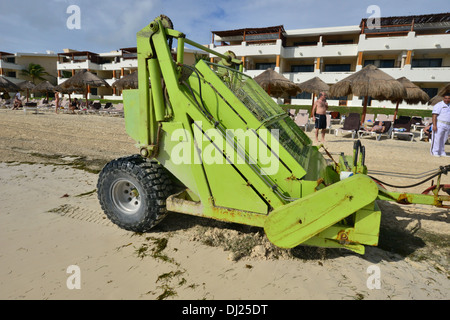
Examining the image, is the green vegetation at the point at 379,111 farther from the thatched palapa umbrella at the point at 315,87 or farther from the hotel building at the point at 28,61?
the hotel building at the point at 28,61

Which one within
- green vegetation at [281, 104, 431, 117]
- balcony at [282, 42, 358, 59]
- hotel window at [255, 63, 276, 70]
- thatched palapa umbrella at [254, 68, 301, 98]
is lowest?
green vegetation at [281, 104, 431, 117]

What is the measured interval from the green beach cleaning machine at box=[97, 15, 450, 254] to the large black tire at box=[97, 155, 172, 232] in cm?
1

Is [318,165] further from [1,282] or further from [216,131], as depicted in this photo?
[1,282]

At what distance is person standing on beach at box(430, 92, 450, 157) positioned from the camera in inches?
278

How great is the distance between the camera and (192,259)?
2521mm

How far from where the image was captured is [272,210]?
2.47m

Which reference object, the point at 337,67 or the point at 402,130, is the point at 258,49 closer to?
the point at 337,67

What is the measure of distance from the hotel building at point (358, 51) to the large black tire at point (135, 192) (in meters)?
17.4

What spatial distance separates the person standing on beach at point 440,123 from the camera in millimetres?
7066

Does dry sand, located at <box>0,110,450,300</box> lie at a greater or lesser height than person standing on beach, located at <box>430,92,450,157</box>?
lesser

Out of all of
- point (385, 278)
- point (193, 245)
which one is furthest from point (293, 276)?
point (193, 245)

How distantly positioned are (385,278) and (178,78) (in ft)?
9.27

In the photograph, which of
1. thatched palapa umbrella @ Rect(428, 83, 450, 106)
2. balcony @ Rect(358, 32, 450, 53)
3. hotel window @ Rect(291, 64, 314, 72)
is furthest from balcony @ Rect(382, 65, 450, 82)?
hotel window @ Rect(291, 64, 314, 72)

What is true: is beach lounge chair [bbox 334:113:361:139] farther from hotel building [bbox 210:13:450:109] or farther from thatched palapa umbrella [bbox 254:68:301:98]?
hotel building [bbox 210:13:450:109]
